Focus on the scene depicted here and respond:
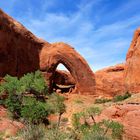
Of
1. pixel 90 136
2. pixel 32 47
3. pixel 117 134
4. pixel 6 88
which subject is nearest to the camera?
pixel 90 136

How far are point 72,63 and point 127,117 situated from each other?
72.0 feet

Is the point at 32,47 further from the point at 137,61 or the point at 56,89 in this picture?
the point at 137,61

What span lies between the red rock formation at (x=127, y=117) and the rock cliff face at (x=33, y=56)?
17.0m

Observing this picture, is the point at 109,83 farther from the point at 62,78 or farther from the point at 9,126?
the point at 9,126

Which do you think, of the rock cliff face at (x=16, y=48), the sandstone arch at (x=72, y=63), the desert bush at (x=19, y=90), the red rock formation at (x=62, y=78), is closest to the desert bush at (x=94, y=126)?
the desert bush at (x=19, y=90)

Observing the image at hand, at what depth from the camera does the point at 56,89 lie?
48219 mm

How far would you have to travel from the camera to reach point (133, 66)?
3884 centimetres

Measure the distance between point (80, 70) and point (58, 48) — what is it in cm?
369

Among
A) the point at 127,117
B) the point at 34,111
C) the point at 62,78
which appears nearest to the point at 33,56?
the point at 62,78

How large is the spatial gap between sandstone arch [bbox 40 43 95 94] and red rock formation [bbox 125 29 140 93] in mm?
6061

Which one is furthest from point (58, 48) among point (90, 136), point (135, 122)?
point (90, 136)

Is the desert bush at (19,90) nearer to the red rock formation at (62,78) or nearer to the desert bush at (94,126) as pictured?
the desert bush at (94,126)

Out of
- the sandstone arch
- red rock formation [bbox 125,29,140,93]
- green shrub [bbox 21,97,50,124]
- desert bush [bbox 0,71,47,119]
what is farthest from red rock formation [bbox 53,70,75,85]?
green shrub [bbox 21,97,50,124]

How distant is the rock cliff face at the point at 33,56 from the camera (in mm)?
38781
